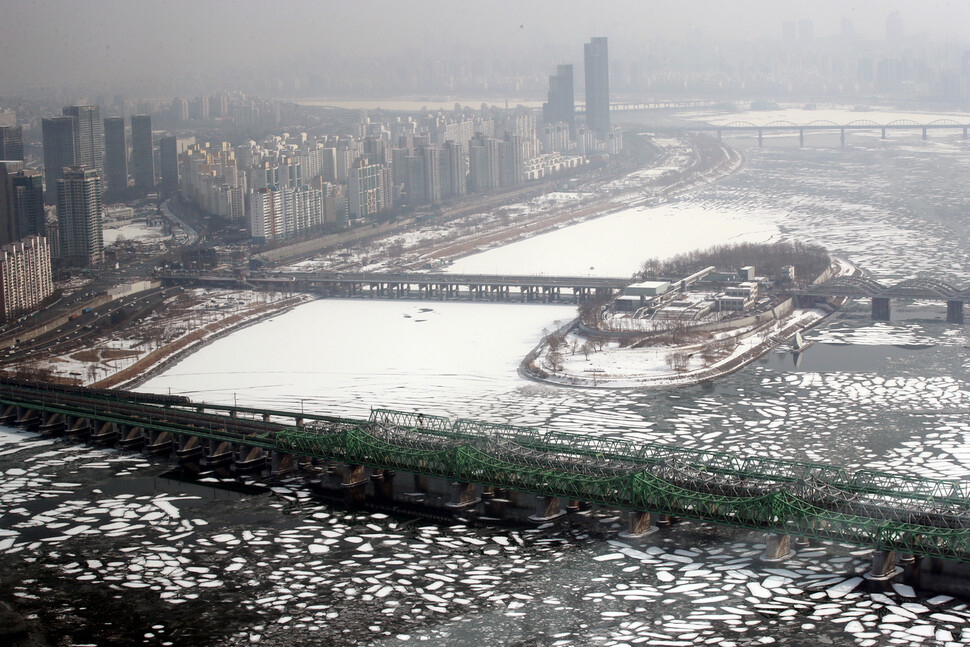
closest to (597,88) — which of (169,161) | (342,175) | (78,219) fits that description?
(342,175)

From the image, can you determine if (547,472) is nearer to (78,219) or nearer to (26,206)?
(78,219)

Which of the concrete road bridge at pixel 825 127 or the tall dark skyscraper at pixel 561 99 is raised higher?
the tall dark skyscraper at pixel 561 99

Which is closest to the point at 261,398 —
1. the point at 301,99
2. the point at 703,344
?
the point at 703,344

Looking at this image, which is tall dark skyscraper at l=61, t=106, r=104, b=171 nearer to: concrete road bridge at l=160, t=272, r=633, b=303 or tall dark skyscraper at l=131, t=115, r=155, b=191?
tall dark skyscraper at l=131, t=115, r=155, b=191

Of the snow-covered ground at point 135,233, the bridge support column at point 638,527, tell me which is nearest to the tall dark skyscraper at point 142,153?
the snow-covered ground at point 135,233

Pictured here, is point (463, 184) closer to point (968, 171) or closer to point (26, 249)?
point (968, 171)

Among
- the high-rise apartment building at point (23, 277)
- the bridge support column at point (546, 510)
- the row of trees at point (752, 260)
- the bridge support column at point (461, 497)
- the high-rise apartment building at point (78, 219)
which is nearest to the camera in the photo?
the bridge support column at point (546, 510)

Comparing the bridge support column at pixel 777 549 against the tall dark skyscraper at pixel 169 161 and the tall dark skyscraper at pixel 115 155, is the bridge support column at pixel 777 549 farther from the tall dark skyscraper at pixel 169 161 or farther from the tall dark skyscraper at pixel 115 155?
the tall dark skyscraper at pixel 169 161

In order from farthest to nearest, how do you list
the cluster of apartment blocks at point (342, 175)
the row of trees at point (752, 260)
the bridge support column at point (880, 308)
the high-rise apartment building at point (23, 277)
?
the cluster of apartment blocks at point (342, 175), the row of trees at point (752, 260), the high-rise apartment building at point (23, 277), the bridge support column at point (880, 308)
